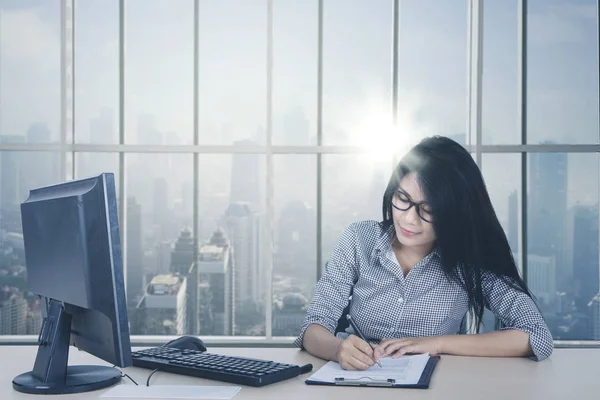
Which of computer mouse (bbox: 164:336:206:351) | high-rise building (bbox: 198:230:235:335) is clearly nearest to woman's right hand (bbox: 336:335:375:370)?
computer mouse (bbox: 164:336:206:351)

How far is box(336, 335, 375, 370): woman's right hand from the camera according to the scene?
184 centimetres

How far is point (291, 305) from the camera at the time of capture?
4988mm

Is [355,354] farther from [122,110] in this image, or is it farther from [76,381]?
[122,110]

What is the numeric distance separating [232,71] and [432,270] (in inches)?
120

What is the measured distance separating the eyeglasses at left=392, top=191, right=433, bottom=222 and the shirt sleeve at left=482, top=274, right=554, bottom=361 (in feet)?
0.99

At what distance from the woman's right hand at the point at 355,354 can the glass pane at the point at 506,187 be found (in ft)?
10.3

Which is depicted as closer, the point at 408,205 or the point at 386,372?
the point at 386,372

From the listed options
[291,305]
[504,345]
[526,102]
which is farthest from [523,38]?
[504,345]

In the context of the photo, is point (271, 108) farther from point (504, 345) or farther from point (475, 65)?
point (504, 345)

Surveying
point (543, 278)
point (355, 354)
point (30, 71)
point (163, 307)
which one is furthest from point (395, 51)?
point (355, 354)

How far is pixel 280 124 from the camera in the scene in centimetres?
502

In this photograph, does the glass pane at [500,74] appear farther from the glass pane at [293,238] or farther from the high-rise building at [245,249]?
the high-rise building at [245,249]

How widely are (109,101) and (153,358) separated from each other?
3.53m

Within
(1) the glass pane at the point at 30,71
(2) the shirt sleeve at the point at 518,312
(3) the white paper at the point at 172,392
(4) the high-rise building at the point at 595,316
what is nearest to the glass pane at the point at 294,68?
(1) the glass pane at the point at 30,71
